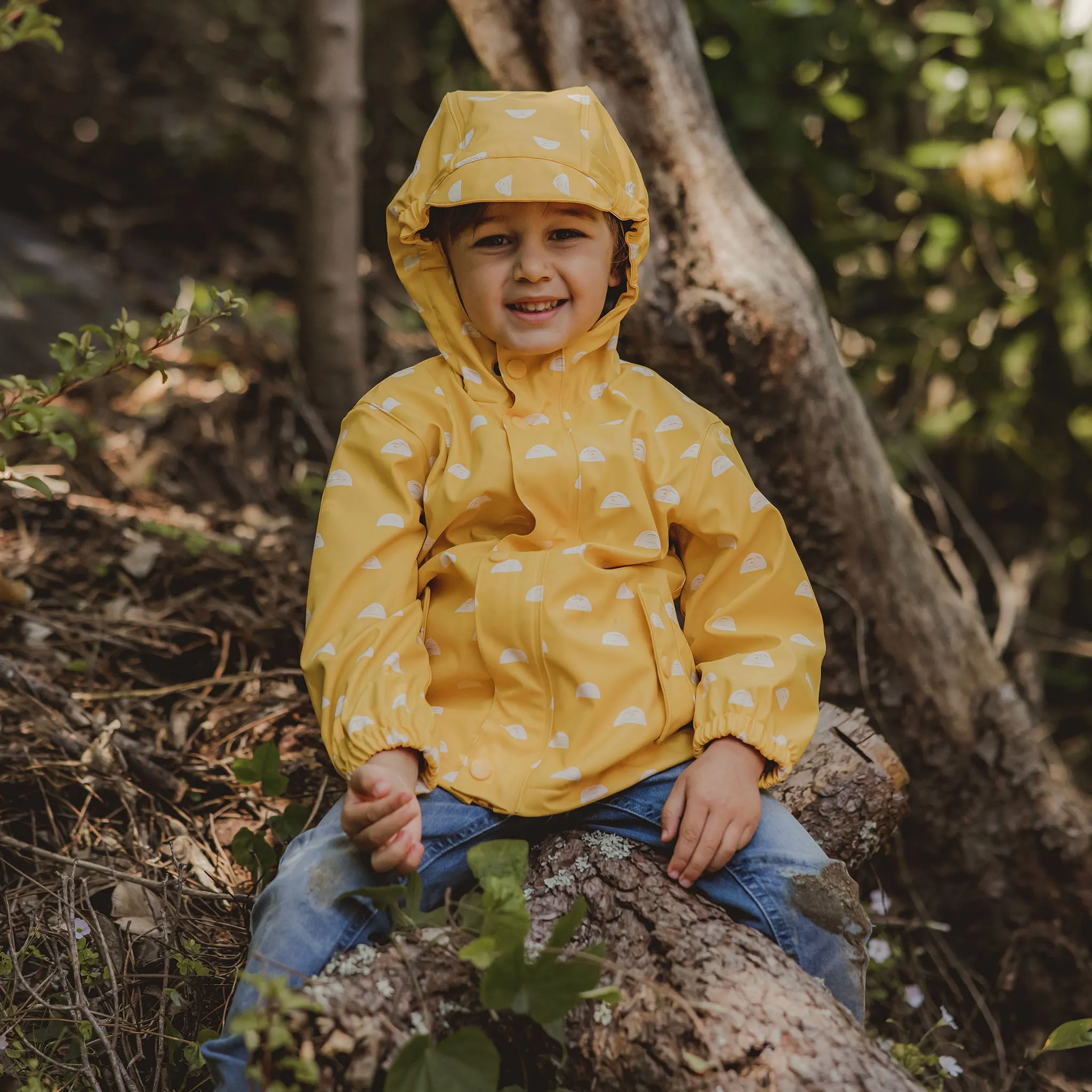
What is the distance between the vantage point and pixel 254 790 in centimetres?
234

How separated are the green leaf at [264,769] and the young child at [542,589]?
0.33 metres

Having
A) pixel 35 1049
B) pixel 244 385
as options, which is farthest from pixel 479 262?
pixel 244 385

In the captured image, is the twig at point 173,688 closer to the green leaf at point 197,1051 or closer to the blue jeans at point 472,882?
the blue jeans at point 472,882

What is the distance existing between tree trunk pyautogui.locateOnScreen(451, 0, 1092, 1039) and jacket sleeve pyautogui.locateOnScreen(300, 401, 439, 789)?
0.83 m

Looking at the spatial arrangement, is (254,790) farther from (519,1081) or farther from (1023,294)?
(1023,294)

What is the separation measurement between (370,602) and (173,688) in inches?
35.8

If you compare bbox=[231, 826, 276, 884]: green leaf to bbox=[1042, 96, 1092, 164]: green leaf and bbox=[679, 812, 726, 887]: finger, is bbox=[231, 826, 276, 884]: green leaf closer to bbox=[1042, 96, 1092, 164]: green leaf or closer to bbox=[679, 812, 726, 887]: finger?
bbox=[679, 812, 726, 887]: finger

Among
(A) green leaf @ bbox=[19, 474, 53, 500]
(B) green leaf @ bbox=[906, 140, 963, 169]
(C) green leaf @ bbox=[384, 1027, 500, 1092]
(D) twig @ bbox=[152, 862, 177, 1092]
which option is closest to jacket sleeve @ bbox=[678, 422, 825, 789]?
(C) green leaf @ bbox=[384, 1027, 500, 1092]

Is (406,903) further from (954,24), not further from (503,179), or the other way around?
(954,24)

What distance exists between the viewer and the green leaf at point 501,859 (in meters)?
1.58

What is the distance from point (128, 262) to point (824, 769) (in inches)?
160

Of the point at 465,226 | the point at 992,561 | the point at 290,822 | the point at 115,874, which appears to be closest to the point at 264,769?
the point at 290,822

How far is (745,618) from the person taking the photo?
1929 millimetres

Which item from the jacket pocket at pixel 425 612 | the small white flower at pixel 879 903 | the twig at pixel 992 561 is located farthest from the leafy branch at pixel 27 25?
the twig at pixel 992 561
